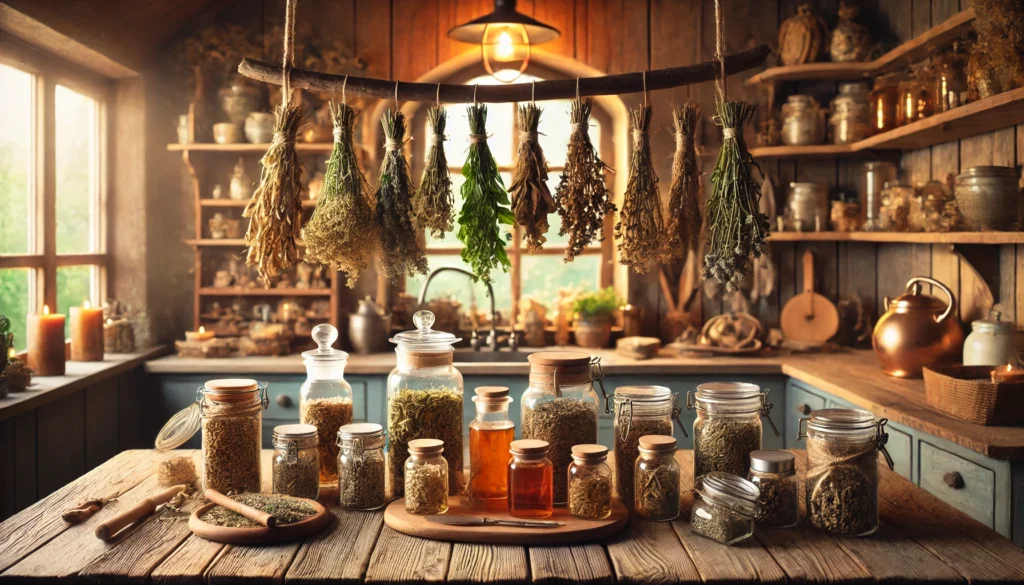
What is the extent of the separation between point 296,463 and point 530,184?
0.80m

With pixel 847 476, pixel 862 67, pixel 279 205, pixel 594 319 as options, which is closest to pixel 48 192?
pixel 279 205

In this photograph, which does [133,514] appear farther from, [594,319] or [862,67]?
[862,67]

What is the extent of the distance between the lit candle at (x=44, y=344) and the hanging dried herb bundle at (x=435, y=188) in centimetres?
200

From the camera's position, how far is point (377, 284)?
4.54 meters

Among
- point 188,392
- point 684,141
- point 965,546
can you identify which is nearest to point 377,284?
point 188,392

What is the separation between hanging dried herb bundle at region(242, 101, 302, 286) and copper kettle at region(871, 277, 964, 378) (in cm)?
226

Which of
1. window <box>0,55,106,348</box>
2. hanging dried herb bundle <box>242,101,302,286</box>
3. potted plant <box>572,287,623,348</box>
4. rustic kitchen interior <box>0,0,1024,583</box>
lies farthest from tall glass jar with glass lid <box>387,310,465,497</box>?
potted plant <box>572,287,623,348</box>

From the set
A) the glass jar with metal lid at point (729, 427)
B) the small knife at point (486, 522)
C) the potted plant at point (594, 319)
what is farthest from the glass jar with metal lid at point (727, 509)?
the potted plant at point (594, 319)

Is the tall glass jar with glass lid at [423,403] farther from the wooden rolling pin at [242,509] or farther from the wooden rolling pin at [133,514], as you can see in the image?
the wooden rolling pin at [133,514]

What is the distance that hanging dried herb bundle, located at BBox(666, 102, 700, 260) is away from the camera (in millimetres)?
2133

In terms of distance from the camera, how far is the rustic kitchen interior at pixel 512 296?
175 cm

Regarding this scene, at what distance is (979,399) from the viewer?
2.52 m

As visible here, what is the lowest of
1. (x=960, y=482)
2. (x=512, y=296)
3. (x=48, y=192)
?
(x=960, y=482)

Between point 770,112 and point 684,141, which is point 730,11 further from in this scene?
point 684,141
